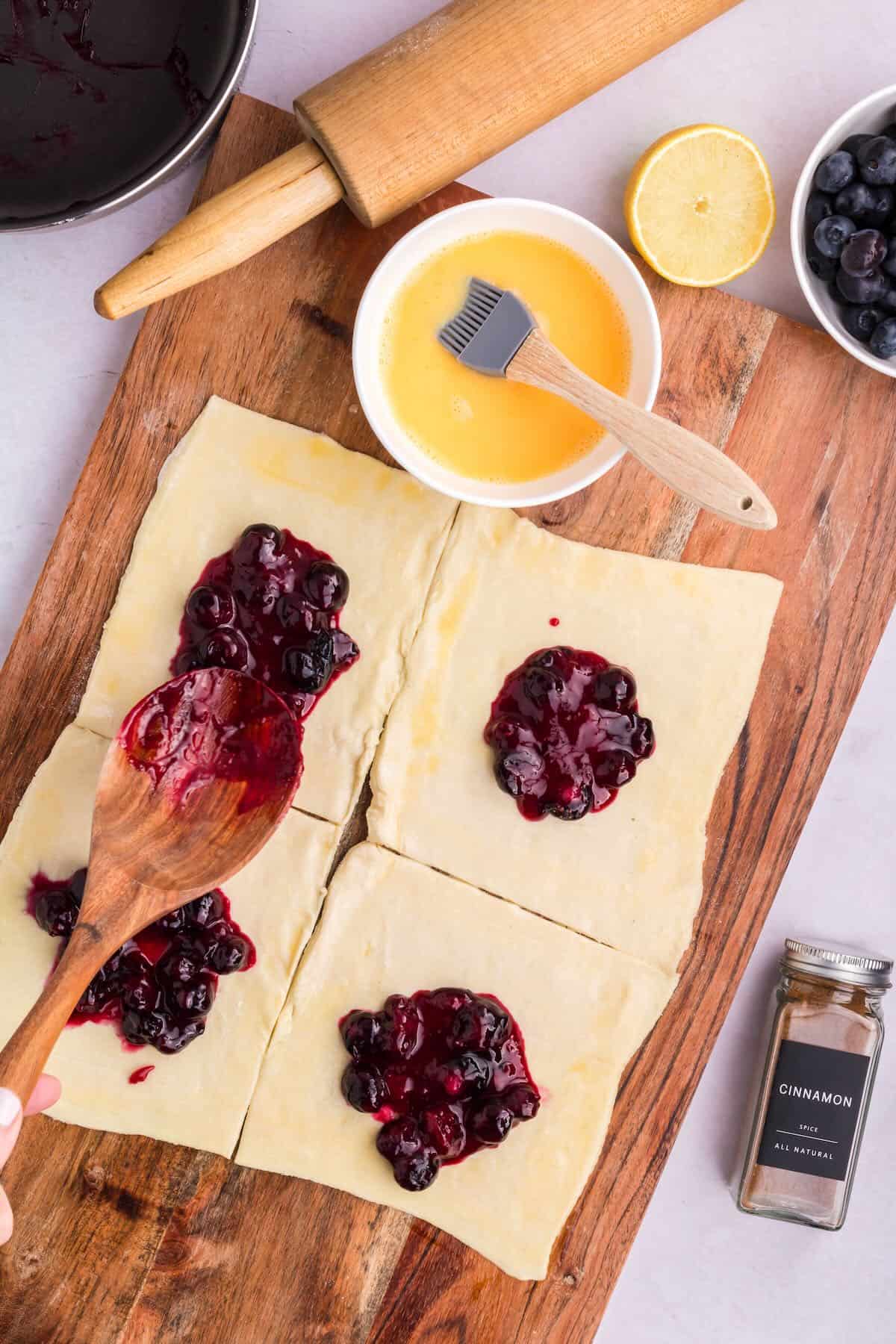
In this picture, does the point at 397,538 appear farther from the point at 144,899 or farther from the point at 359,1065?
the point at 359,1065

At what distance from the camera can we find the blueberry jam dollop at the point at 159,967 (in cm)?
246

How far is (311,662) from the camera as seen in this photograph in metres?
2.46

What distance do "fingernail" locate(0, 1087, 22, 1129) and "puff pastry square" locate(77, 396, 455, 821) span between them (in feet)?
3.04

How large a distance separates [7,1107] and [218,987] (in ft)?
2.52

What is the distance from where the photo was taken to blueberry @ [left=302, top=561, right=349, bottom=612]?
2469mm

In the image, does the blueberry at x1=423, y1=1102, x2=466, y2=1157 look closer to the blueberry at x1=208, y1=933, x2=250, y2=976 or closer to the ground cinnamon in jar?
the blueberry at x1=208, y1=933, x2=250, y2=976

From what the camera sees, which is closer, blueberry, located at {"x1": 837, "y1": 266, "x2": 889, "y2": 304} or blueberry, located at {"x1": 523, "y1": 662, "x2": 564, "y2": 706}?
blueberry, located at {"x1": 837, "y1": 266, "x2": 889, "y2": 304}

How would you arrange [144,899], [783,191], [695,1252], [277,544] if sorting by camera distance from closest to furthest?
[144,899]
[277,544]
[783,191]
[695,1252]

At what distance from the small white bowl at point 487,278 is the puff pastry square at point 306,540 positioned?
20cm

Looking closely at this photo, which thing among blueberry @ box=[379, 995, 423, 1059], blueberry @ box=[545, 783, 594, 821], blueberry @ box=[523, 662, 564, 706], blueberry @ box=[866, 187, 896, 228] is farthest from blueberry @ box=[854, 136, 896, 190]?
blueberry @ box=[379, 995, 423, 1059]

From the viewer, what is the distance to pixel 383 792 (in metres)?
2.56

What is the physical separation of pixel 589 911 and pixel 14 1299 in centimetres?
174

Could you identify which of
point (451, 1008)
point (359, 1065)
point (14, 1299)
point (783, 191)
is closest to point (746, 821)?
point (451, 1008)

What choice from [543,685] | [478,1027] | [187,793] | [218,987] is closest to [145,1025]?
[218,987]
